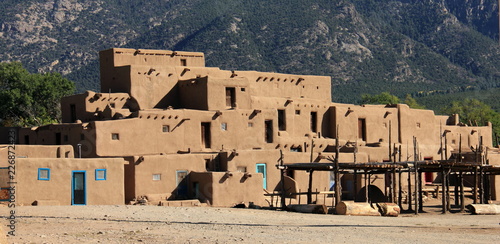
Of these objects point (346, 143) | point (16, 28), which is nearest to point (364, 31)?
point (16, 28)

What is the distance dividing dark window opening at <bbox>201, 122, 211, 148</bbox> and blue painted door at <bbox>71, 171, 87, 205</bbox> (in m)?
8.36

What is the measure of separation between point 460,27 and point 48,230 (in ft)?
334

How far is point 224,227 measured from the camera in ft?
82.6

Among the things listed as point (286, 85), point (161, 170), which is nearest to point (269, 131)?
point (286, 85)

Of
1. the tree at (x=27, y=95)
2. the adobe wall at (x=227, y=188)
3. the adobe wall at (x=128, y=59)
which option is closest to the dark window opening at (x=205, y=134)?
the adobe wall at (x=227, y=188)

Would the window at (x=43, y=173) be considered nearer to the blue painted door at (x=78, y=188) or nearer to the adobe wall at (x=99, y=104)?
the blue painted door at (x=78, y=188)

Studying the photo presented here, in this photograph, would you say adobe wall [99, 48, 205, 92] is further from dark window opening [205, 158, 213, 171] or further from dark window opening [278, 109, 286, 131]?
dark window opening [205, 158, 213, 171]

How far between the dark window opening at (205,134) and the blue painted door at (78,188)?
27.4ft

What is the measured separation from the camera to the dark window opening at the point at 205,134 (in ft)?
131

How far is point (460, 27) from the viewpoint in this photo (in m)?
116

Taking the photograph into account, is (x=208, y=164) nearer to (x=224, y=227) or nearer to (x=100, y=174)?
(x=100, y=174)

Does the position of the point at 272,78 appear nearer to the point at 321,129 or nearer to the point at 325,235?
the point at 321,129

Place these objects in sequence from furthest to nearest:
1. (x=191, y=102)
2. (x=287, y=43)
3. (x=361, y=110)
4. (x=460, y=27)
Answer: (x=460, y=27)
(x=287, y=43)
(x=361, y=110)
(x=191, y=102)

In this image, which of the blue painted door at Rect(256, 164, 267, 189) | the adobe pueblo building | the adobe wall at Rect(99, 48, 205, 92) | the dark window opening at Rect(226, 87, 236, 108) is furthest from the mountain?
the blue painted door at Rect(256, 164, 267, 189)
